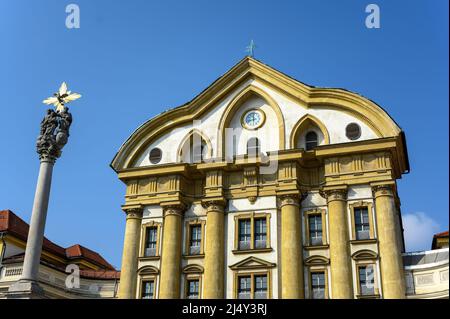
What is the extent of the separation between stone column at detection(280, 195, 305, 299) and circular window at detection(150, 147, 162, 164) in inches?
340

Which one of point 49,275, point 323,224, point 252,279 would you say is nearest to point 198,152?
point 252,279

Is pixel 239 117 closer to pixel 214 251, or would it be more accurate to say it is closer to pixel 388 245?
pixel 214 251

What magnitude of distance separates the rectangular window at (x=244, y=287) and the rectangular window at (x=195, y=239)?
3205 mm

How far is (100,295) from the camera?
35.4 metres

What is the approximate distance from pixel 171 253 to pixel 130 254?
2634 millimetres

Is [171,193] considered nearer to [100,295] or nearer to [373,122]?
[100,295]

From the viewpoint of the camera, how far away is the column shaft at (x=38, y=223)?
2458 centimetres

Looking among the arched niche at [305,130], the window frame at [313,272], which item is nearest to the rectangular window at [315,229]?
the window frame at [313,272]

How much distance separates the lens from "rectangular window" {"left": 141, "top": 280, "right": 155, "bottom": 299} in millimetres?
33188

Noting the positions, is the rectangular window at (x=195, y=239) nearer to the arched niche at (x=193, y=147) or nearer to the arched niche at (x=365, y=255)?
the arched niche at (x=193, y=147)

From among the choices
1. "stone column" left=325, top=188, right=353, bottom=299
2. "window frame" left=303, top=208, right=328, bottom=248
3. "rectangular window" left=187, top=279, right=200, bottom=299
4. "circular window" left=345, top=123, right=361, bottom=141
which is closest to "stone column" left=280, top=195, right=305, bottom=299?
"window frame" left=303, top=208, right=328, bottom=248

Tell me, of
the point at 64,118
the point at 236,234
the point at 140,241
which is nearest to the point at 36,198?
the point at 64,118

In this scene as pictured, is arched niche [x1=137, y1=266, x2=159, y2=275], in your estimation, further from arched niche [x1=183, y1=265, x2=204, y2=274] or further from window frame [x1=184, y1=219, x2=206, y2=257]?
window frame [x1=184, y1=219, x2=206, y2=257]

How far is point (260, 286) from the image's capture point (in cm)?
3155
